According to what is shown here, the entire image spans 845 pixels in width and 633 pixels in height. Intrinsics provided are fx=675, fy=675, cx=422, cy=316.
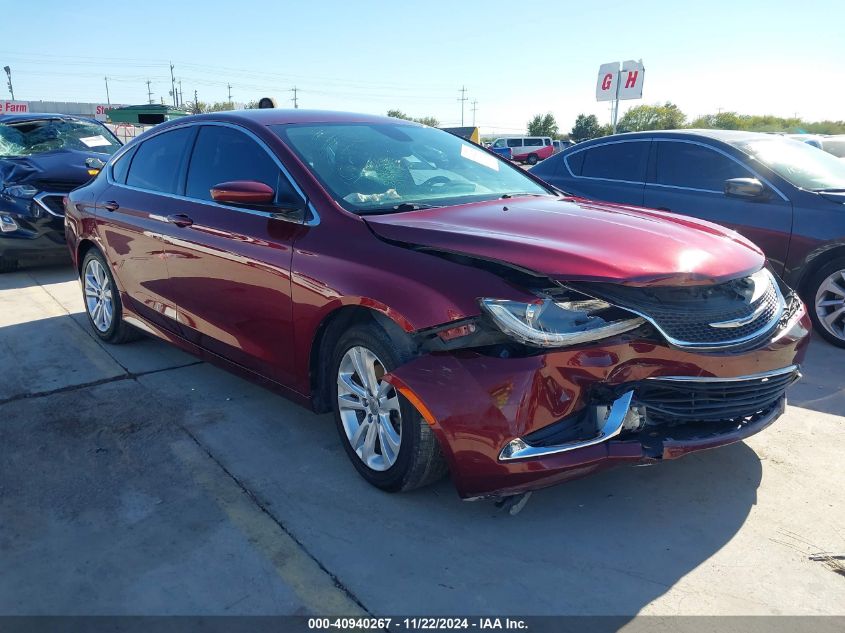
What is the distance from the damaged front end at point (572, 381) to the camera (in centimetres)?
245

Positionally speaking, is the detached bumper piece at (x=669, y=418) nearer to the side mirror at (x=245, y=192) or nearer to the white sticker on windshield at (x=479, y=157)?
the side mirror at (x=245, y=192)

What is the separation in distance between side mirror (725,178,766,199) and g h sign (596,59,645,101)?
70.8 feet

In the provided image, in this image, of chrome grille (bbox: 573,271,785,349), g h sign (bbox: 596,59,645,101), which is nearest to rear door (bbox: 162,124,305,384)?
chrome grille (bbox: 573,271,785,349)

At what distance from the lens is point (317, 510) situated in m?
2.95

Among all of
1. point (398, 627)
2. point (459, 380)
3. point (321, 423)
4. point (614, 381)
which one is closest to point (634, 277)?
point (614, 381)

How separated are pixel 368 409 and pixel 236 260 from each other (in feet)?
3.82

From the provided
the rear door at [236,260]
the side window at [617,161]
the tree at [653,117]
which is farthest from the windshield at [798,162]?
the tree at [653,117]

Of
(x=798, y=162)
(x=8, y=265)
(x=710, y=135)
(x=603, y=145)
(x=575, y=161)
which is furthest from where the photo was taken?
(x=8, y=265)

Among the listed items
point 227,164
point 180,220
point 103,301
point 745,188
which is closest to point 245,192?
point 227,164

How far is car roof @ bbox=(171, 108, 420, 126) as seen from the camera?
383cm

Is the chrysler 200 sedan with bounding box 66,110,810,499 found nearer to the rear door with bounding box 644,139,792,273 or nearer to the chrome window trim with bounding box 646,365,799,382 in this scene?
the chrome window trim with bounding box 646,365,799,382

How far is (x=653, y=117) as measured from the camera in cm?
5716

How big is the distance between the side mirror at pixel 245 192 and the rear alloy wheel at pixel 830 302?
167 inches

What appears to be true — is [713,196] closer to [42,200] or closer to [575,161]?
[575,161]
